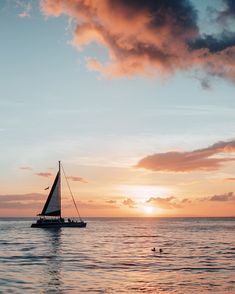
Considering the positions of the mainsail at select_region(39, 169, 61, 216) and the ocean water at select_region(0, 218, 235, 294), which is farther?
the mainsail at select_region(39, 169, 61, 216)

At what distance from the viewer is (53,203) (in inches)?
5581

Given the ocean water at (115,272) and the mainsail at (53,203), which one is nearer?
the ocean water at (115,272)

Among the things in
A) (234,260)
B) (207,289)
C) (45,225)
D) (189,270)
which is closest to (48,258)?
(189,270)

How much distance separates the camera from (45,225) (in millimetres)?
140875

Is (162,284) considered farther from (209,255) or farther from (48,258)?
(209,255)

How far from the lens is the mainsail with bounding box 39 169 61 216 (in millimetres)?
141500

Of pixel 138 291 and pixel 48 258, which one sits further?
pixel 48 258

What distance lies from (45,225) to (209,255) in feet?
241

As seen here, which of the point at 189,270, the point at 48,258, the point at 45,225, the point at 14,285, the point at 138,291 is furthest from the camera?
the point at 45,225

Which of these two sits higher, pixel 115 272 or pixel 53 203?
pixel 53 203

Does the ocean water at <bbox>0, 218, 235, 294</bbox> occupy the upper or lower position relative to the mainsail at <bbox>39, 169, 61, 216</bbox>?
lower

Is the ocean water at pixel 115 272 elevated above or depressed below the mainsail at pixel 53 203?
below

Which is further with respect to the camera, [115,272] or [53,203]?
[53,203]

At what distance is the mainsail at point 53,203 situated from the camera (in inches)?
5571
